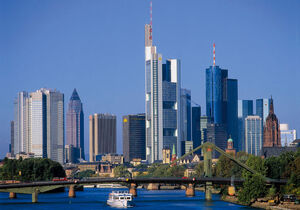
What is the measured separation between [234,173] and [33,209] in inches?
2144

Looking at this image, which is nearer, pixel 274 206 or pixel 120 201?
pixel 274 206

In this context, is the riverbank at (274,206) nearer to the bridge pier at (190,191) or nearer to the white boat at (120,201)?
the white boat at (120,201)

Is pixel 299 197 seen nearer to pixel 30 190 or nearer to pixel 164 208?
pixel 164 208

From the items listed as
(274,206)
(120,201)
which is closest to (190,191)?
(120,201)

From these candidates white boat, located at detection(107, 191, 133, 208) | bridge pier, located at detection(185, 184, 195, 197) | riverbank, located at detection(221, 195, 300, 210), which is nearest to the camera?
riverbank, located at detection(221, 195, 300, 210)

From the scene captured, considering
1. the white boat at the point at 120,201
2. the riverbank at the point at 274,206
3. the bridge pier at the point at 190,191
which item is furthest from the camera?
the bridge pier at the point at 190,191

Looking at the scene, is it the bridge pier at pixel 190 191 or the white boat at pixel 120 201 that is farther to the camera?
the bridge pier at pixel 190 191

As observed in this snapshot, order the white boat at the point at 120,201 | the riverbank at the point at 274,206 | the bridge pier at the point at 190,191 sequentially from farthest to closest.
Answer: the bridge pier at the point at 190,191, the white boat at the point at 120,201, the riverbank at the point at 274,206

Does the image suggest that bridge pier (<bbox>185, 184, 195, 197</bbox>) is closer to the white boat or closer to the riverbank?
the riverbank

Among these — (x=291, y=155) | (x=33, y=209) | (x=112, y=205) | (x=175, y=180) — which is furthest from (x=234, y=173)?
(x=33, y=209)

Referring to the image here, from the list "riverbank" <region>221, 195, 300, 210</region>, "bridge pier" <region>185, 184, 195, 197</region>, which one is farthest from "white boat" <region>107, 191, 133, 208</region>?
"bridge pier" <region>185, 184, 195, 197</region>

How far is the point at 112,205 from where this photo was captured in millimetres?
130625

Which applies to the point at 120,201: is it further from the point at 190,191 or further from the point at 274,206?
the point at 190,191

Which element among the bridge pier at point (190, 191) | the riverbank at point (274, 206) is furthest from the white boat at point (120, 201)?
the bridge pier at point (190, 191)
